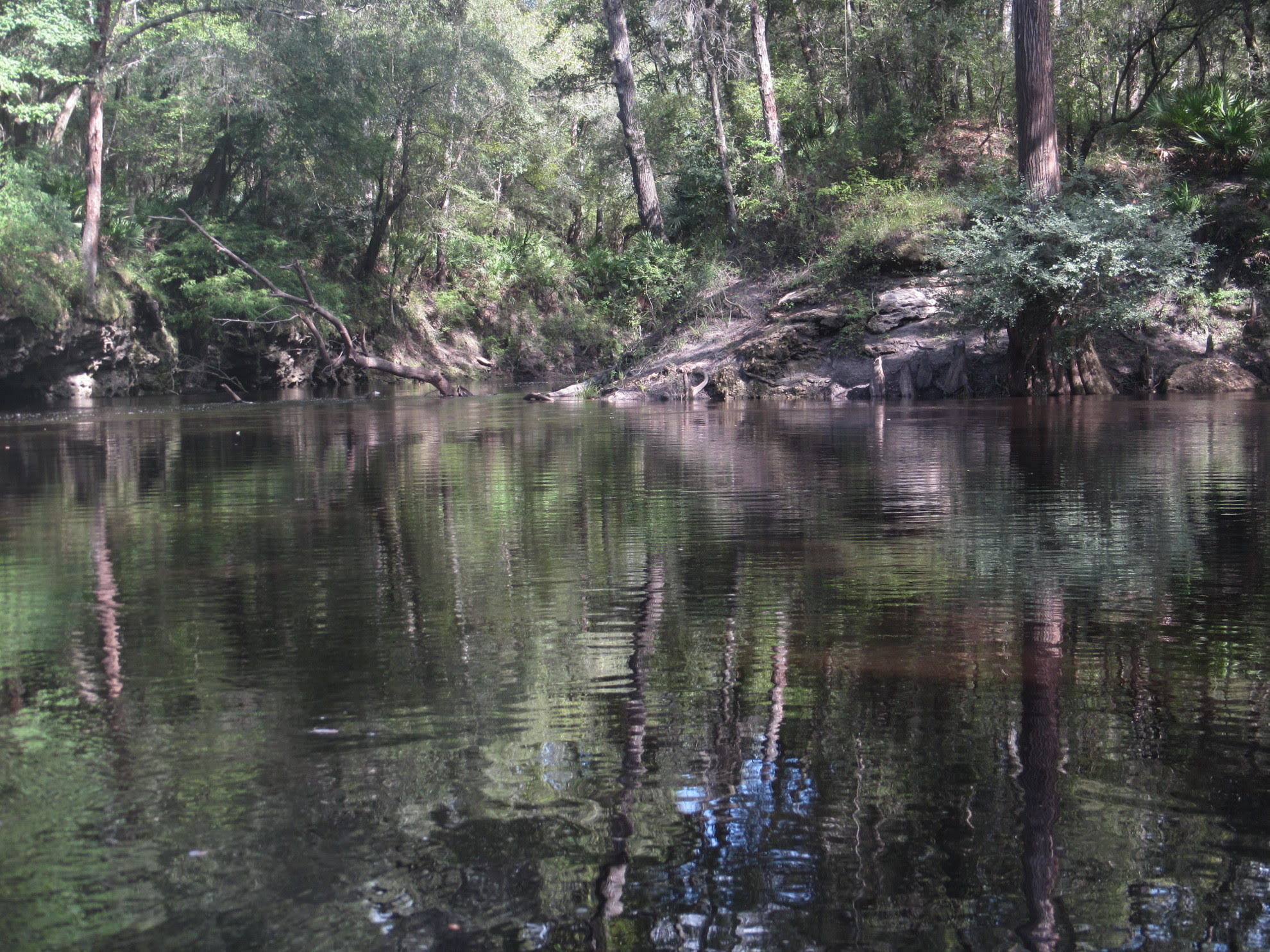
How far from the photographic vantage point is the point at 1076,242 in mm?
19797

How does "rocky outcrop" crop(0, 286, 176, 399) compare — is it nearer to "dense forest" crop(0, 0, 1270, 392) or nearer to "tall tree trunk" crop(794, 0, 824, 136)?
"dense forest" crop(0, 0, 1270, 392)

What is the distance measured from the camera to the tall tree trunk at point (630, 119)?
31984 millimetres

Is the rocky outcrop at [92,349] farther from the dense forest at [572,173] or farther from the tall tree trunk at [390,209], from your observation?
the tall tree trunk at [390,209]

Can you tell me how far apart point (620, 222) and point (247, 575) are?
145 ft

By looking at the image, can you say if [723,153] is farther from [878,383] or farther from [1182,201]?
[1182,201]

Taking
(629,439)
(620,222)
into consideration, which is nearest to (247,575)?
(629,439)

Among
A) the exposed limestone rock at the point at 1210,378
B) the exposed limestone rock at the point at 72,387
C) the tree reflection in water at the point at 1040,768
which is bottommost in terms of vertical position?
the tree reflection in water at the point at 1040,768

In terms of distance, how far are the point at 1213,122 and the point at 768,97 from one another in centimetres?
1111

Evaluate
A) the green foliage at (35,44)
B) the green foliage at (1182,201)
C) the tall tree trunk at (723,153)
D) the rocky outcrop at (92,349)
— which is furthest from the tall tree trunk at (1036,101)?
the rocky outcrop at (92,349)

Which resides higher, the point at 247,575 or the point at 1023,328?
the point at 1023,328

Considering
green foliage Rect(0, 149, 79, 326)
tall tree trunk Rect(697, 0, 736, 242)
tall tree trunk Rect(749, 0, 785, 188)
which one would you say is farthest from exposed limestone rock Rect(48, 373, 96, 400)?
tall tree trunk Rect(749, 0, 785, 188)

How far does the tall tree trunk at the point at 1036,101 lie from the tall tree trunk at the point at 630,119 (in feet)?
40.7

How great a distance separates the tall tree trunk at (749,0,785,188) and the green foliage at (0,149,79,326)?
19872mm

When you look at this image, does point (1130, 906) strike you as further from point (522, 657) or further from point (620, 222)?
point (620, 222)
